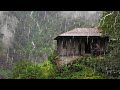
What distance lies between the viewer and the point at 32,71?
21.0m

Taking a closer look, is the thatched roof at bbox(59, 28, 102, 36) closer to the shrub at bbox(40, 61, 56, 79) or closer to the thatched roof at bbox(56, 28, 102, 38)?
the thatched roof at bbox(56, 28, 102, 38)

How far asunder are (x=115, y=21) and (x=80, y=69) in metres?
5.06

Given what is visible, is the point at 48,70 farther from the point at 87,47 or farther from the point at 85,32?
the point at 85,32

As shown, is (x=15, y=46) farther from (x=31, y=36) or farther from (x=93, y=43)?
(x=93, y=43)

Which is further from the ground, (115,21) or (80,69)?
(115,21)

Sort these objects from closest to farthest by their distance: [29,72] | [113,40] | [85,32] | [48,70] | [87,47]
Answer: [113,40]
[29,72]
[48,70]
[87,47]
[85,32]

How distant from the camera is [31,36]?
9138 centimetres

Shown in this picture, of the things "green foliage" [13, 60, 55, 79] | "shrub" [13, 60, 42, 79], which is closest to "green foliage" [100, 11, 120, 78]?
"green foliage" [13, 60, 55, 79]

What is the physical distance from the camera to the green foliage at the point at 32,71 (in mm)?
20844

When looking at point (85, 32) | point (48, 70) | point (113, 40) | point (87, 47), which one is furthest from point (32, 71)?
point (85, 32)

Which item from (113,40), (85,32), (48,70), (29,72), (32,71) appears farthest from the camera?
(85,32)

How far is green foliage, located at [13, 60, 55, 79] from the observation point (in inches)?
821
